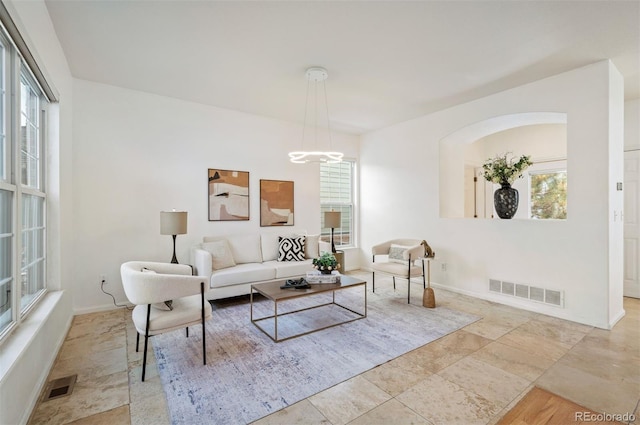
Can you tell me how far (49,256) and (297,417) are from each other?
2755 mm

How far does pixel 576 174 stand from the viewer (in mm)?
3393

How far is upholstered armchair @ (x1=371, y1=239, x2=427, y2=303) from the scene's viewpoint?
4.09m

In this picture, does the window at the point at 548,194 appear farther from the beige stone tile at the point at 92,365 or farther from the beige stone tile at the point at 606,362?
the beige stone tile at the point at 92,365

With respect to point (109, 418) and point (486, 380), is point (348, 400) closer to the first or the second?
point (486, 380)

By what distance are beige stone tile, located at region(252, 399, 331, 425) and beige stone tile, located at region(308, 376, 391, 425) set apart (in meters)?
0.04

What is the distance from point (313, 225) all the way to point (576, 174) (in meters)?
3.89

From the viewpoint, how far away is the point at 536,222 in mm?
3738

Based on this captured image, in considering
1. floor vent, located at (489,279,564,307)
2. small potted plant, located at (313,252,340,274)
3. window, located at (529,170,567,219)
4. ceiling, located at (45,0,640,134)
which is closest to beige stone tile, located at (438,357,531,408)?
small potted plant, located at (313,252,340,274)

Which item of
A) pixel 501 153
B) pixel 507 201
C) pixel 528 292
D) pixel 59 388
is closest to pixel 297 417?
pixel 59 388

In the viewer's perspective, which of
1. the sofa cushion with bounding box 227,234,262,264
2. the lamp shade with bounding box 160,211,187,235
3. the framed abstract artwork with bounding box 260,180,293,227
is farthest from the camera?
the framed abstract artwork with bounding box 260,180,293,227

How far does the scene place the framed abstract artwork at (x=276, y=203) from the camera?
16.7ft

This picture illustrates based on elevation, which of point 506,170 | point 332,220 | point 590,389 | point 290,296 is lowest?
point 590,389

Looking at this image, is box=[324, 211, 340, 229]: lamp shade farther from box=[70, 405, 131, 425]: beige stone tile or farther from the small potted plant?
box=[70, 405, 131, 425]: beige stone tile

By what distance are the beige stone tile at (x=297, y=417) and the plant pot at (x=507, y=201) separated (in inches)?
142
